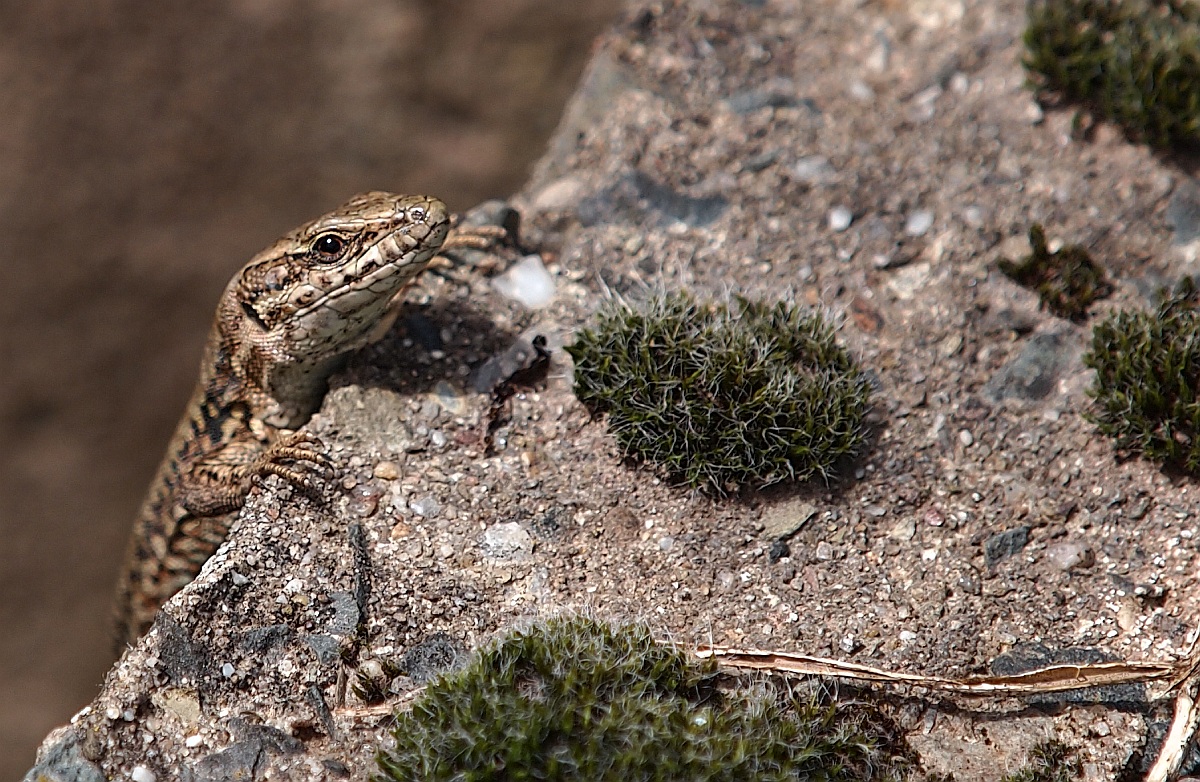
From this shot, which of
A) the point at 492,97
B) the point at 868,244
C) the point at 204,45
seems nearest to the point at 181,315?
the point at 204,45

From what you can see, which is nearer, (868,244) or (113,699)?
(113,699)

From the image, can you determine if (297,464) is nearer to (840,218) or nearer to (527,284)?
(527,284)

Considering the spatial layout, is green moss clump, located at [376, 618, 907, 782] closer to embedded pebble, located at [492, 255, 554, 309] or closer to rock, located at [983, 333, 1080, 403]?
rock, located at [983, 333, 1080, 403]

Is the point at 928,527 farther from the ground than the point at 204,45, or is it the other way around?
the point at 204,45

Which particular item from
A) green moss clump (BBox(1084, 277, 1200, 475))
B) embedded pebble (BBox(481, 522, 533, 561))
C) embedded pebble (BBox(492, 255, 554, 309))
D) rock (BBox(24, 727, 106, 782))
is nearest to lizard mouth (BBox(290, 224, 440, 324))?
embedded pebble (BBox(492, 255, 554, 309))

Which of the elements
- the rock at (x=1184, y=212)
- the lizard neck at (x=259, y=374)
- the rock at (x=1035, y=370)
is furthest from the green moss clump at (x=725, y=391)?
the rock at (x=1184, y=212)

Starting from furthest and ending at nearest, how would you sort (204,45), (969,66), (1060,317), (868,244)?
1. (204,45)
2. (969,66)
3. (868,244)
4. (1060,317)

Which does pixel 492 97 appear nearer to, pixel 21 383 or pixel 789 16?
pixel 789 16

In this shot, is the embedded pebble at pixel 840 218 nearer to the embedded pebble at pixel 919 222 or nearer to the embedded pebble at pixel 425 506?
the embedded pebble at pixel 919 222
